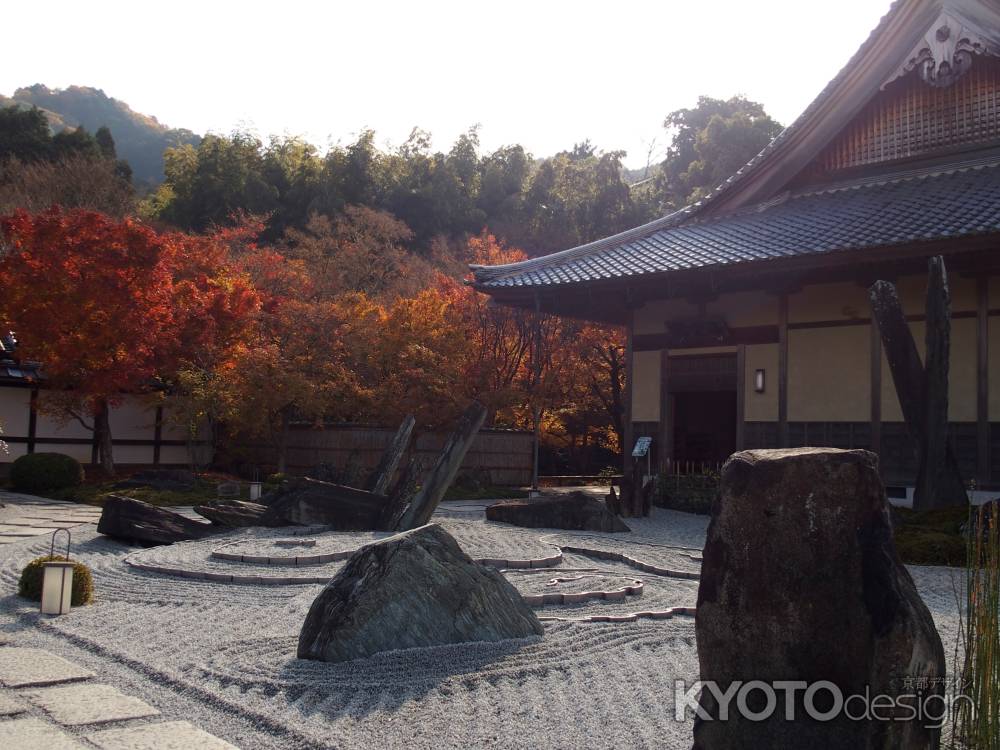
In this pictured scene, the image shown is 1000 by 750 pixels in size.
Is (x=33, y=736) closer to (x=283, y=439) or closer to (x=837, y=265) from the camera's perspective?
(x=837, y=265)

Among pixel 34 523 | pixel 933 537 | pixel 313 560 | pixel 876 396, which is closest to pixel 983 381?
pixel 876 396

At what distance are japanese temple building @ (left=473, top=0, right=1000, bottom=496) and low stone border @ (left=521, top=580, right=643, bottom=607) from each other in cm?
757

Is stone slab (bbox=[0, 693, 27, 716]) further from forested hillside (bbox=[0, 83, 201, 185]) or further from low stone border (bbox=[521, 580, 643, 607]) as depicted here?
forested hillside (bbox=[0, 83, 201, 185])

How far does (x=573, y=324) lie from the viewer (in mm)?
23516

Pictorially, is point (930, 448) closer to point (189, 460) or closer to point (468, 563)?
point (468, 563)

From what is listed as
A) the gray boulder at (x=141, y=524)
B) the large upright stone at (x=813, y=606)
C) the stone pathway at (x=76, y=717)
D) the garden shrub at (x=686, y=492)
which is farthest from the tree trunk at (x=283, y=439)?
the large upright stone at (x=813, y=606)

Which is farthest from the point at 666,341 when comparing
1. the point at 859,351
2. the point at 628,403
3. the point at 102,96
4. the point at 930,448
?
the point at 102,96

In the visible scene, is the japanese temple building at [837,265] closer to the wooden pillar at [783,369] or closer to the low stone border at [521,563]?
the wooden pillar at [783,369]

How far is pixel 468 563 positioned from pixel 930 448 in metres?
7.83

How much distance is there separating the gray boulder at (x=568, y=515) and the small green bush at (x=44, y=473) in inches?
391

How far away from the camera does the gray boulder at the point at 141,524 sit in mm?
9820

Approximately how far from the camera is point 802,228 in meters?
14.1

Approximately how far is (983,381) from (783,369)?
9.82ft

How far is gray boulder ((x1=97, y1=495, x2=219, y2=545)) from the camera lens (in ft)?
32.2
